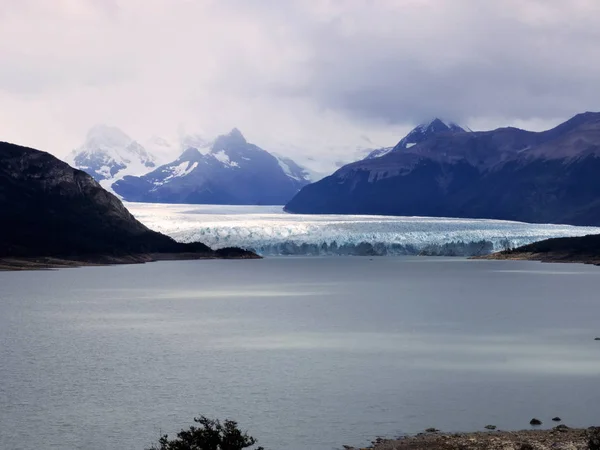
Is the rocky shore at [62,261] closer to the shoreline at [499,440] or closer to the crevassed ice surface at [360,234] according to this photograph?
the crevassed ice surface at [360,234]

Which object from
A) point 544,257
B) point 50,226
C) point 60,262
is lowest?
point 60,262

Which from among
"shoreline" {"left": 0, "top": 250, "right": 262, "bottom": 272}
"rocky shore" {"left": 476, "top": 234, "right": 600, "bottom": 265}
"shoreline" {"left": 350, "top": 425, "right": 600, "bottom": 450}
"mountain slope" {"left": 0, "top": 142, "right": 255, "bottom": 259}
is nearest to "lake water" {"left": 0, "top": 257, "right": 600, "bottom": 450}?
"shoreline" {"left": 350, "top": 425, "right": 600, "bottom": 450}

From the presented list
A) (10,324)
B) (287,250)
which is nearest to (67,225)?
(287,250)

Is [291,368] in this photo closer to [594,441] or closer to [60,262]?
[594,441]

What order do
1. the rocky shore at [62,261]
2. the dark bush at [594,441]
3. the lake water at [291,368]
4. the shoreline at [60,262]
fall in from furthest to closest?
the rocky shore at [62,261]
the shoreline at [60,262]
the lake water at [291,368]
the dark bush at [594,441]

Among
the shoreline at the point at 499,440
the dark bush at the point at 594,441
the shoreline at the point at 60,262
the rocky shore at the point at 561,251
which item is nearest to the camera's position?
the dark bush at the point at 594,441

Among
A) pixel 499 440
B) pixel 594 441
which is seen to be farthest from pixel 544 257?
pixel 594 441

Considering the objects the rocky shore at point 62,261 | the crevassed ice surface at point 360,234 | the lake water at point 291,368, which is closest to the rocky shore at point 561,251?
the crevassed ice surface at point 360,234
